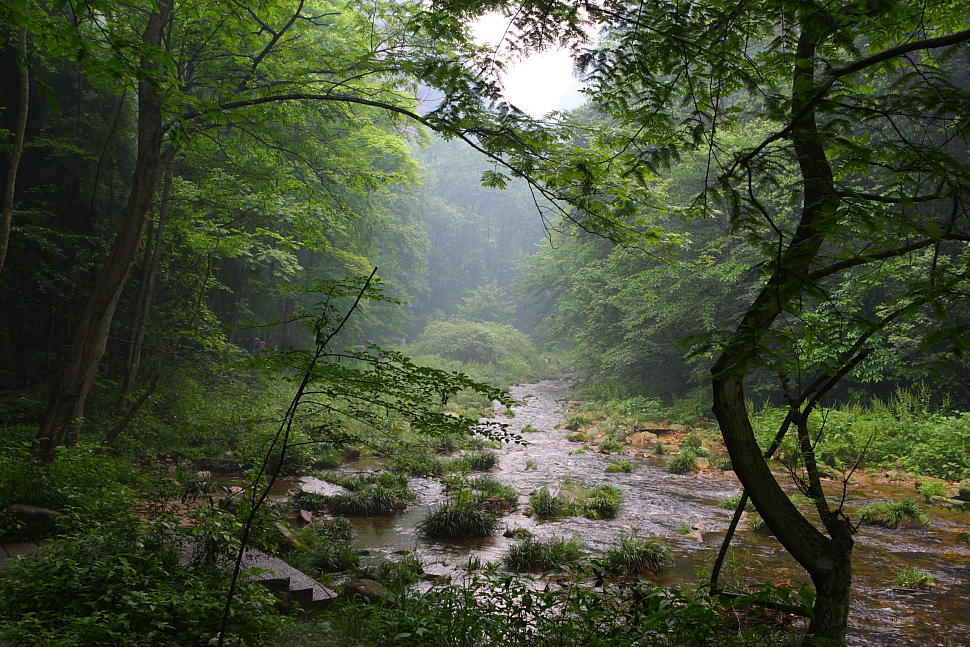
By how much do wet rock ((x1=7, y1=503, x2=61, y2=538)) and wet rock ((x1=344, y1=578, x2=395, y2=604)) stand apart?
2451 mm

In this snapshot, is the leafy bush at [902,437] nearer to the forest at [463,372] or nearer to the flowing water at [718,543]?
the forest at [463,372]

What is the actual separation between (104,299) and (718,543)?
8218 mm

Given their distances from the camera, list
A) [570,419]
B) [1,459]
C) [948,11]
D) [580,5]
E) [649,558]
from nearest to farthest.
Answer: [948,11] → [580,5] → [1,459] → [649,558] → [570,419]

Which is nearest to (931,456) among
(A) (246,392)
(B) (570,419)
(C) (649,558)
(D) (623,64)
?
(C) (649,558)

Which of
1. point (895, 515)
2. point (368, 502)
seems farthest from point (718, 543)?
point (368, 502)

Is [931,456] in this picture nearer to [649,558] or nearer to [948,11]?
[649,558]

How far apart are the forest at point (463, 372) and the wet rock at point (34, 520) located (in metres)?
0.02

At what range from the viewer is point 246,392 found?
1277cm

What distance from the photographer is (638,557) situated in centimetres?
593

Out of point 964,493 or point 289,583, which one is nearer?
point 289,583

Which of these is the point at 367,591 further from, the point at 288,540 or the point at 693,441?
the point at 693,441

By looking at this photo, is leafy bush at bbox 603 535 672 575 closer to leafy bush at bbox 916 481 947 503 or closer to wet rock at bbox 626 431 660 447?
leafy bush at bbox 916 481 947 503

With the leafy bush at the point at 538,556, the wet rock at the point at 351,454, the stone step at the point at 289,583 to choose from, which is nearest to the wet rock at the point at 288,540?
the stone step at the point at 289,583

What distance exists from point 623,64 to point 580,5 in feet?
1.63
